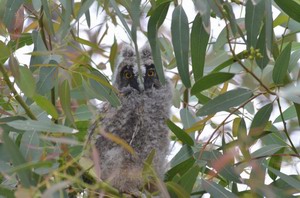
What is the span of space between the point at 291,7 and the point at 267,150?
0.48 metres

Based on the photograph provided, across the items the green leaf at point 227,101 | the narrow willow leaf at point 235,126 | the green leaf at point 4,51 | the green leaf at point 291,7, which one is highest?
the green leaf at point 291,7

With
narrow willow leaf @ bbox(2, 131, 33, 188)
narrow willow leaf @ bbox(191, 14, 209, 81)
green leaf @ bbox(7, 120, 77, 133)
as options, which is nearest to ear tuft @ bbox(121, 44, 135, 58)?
narrow willow leaf @ bbox(191, 14, 209, 81)

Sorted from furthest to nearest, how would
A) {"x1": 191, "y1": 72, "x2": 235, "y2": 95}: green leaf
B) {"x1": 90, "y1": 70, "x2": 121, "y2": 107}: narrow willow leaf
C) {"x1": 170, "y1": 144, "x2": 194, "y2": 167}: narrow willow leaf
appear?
1. {"x1": 170, "y1": 144, "x2": 194, "y2": 167}: narrow willow leaf
2. {"x1": 90, "y1": 70, "x2": 121, "y2": 107}: narrow willow leaf
3. {"x1": 191, "y1": 72, "x2": 235, "y2": 95}: green leaf

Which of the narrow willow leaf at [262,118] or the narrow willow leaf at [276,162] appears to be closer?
the narrow willow leaf at [262,118]

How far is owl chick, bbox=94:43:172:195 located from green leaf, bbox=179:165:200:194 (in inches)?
19.4

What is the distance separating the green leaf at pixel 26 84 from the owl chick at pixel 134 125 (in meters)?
0.69

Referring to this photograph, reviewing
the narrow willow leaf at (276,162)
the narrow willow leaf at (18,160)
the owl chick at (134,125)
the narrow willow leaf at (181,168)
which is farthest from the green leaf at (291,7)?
the narrow willow leaf at (18,160)

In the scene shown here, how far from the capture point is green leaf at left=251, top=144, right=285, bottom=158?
2387 mm

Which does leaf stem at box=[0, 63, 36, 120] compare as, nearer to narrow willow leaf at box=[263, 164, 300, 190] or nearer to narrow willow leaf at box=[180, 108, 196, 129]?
narrow willow leaf at box=[180, 108, 196, 129]

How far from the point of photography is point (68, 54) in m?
2.21

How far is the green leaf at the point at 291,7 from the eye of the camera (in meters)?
2.24

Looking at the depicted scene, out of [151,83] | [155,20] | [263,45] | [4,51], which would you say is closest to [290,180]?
[263,45]

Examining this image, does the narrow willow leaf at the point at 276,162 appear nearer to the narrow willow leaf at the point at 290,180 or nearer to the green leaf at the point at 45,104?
the narrow willow leaf at the point at 290,180

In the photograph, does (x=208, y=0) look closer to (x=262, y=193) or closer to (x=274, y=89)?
(x=274, y=89)
